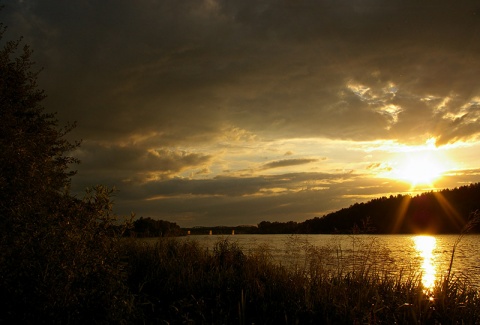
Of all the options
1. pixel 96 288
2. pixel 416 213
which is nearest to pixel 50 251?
pixel 96 288

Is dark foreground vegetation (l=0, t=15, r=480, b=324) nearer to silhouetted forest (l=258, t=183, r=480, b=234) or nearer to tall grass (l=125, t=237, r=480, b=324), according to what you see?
tall grass (l=125, t=237, r=480, b=324)

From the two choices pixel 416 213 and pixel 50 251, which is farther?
pixel 416 213

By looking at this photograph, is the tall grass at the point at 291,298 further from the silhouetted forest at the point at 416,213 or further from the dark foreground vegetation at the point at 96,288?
the silhouetted forest at the point at 416,213

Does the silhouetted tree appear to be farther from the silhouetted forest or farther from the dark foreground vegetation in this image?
the silhouetted forest

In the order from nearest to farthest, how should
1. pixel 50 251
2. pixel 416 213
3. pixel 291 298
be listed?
1. pixel 50 251
2. pixel 291 298
3. pixel 416 213

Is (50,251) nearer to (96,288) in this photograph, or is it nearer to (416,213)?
(96,288)

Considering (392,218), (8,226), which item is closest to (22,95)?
(8,226)

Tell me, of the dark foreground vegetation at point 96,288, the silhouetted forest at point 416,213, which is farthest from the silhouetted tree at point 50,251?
the silhouetted forest at point 416,213

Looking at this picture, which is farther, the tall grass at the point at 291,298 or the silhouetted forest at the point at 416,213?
the silhouetted forest at the point at 416,213

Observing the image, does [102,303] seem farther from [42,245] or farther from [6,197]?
[6,197]

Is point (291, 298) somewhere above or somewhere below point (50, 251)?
below

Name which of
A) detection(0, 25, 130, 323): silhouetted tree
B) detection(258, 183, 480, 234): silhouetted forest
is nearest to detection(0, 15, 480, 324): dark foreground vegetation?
detection(0, 25, 130, 323): silhouetted tree

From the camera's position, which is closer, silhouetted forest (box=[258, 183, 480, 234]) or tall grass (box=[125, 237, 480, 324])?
tall grass (box=[125, 237, 480, 324])

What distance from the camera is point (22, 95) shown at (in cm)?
2033
